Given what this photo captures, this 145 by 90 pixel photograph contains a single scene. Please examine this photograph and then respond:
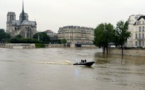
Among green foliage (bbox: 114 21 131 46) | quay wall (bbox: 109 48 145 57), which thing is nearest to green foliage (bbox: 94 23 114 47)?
quay wall (bbox: 109 48 145 57)

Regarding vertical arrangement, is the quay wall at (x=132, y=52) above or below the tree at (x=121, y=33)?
below

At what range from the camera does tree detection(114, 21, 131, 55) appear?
9988 centimetres

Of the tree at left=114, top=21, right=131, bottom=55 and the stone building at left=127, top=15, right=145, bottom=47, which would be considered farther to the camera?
the stone building at left=127, top=15, right=145, bottom=47

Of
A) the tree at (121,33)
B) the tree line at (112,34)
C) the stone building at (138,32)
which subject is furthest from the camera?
the stone building at (138,32)

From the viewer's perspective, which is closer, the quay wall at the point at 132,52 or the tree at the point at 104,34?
the quay wall at the point at 132,52

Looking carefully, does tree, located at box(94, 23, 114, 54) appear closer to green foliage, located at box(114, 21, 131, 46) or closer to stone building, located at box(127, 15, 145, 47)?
green foliage, located at box(114, 21, 131, 46)

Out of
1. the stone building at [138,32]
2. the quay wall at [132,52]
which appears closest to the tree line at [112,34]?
the quay wall at [132,52]

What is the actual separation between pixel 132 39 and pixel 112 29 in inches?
345

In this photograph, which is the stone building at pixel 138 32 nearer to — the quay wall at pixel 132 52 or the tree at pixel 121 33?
the tree at pixel 121 33

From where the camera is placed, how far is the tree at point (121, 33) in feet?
328

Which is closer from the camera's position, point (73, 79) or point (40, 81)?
point (40, 81)

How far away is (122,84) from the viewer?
34.3 metres

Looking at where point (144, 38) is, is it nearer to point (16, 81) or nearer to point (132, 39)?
point (132, 39)

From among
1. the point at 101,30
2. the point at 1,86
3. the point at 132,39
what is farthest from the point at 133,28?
the point at 1,86
